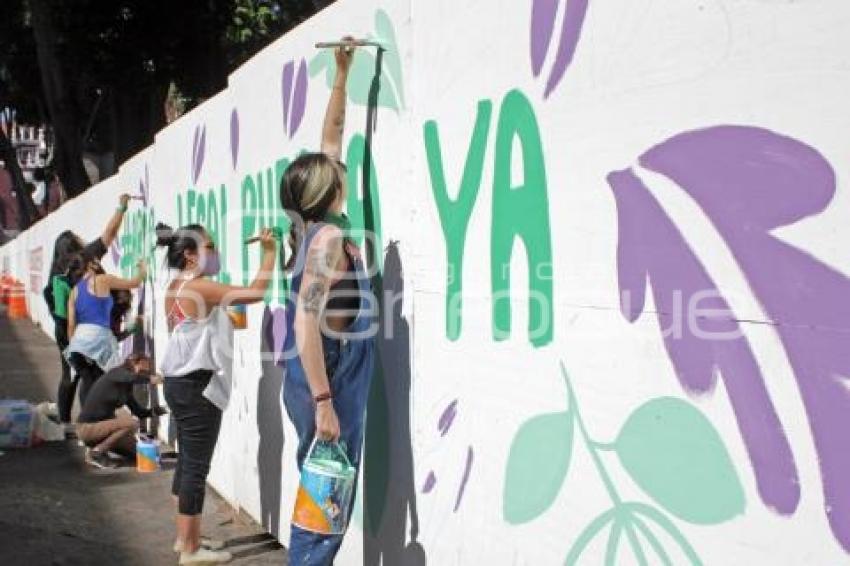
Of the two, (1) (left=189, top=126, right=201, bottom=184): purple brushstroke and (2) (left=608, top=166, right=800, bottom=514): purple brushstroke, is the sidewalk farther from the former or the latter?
(2) (left=608, top=166, right=800, bottom=514): purple brushstroke

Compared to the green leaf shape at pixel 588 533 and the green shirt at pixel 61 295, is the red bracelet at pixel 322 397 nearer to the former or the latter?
the green leaf shape at pixel 588 533

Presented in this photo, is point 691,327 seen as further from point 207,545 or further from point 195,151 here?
point 195,151

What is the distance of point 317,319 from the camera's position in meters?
3.07

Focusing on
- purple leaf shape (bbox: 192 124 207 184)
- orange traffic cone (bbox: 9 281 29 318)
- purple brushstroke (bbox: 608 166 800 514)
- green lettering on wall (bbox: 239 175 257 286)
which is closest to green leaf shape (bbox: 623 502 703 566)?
purple brushstroke (bbox: 608 166 800 514)

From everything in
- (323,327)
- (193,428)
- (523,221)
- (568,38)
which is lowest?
(193,428)

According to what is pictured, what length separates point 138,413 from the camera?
736cm

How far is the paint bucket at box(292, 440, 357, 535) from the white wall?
1.03 ft

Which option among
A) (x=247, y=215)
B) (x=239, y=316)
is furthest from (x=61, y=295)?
(x=247, y=215)

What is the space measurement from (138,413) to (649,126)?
5990 millimetres

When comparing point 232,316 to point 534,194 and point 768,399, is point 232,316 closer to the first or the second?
point 534,194

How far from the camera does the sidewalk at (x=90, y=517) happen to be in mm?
4934

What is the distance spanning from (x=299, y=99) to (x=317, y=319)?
1728 mm

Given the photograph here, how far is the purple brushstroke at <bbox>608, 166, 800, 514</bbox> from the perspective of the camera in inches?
74.2

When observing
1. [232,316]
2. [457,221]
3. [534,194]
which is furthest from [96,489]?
[534,194]
